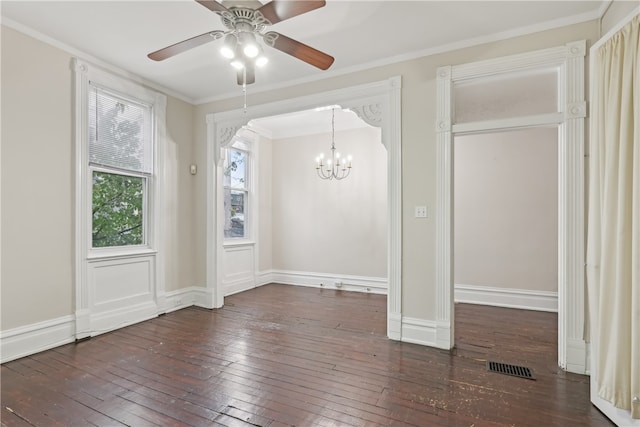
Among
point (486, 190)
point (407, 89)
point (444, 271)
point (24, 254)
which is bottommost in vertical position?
point (444, 271)

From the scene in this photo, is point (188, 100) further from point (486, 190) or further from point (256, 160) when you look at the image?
point (486, 190)

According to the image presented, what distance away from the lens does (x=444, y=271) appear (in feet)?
10.2

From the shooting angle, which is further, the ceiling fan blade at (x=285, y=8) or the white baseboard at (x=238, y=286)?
the white baseboard at (x=238, y=286)

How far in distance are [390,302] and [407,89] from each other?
7.29 feet

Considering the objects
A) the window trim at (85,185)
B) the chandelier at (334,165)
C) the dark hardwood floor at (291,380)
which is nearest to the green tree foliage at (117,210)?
the window trim at (85,185)

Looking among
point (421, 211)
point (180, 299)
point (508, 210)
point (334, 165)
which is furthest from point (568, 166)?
point (180, 299)

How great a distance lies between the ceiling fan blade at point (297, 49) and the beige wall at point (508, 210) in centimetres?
321

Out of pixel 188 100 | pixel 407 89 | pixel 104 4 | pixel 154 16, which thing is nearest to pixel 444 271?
pixel 407 89

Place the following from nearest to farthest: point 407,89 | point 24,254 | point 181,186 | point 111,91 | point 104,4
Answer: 1. point 104,4
2. point 24,254
3. point 407,89
4. point 111,91
5. point 181,186

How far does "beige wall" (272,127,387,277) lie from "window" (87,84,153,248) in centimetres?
266

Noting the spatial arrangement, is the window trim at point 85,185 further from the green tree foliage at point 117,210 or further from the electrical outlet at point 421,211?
the electrical outlet at point 421,211

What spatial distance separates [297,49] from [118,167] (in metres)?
2.67

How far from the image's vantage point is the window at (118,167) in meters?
3.49

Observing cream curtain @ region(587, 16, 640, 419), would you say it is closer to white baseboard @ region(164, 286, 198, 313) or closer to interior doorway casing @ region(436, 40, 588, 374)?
interior doorway casing @ region(436, 40, 588, 374)
